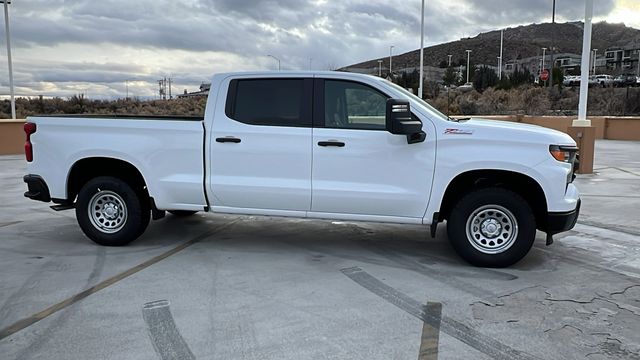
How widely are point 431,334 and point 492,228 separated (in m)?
1.94

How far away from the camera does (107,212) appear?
648 cm

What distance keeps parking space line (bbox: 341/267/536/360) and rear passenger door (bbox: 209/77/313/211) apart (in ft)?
3.75

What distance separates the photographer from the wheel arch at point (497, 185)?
5.48 m

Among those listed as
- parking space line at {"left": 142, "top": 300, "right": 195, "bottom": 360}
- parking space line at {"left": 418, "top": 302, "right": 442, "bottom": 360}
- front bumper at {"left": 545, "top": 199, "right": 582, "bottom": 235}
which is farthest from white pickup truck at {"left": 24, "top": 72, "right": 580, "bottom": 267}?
parking space line at {"left": 142, "top": 300, "right": 195, "bottom": 360}

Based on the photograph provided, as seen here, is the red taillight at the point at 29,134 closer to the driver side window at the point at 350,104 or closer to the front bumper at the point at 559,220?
the driver side window at the point at 350,104

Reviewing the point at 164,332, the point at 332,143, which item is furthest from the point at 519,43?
the point at 164,332

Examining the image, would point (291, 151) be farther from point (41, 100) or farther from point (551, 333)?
point (41, 100)

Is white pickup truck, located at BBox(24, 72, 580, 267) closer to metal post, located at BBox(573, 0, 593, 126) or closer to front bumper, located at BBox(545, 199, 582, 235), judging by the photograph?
front bumper, located at BBox(545, 199, 582, 235)

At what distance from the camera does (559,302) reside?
466cm

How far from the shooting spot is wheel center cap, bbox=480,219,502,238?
555 cm

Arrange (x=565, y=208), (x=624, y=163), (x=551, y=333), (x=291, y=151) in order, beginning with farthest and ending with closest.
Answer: (x=624, y=163) → (x=291, y=151) → (x=565, y=208) → (x=551, y=333)

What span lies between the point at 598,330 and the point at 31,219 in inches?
297

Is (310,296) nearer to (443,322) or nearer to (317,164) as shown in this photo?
(443,322)

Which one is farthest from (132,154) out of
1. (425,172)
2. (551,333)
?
(551,333)
